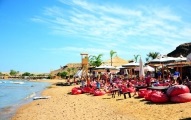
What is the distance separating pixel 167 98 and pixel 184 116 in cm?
313

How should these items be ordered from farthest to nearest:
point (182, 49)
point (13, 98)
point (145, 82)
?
1. point (182, 49)
2. point (13, 98)
3. point (145, 82)

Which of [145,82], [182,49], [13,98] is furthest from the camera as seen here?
[182,49]

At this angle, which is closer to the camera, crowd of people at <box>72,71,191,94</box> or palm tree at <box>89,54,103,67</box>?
crowd of people at <box>72,71,191,94</box>

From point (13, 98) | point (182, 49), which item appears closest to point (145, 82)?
point (13, 98)

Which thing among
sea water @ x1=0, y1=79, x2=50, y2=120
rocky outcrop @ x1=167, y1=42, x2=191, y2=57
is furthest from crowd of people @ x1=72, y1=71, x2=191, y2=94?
rocky outcrop @ x1=167, y1=42, x2=191, y2=57

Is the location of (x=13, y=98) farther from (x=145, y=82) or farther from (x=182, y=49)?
(x=182, y=49)

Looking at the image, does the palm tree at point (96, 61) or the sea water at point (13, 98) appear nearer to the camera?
the sea water at point (13, 98)

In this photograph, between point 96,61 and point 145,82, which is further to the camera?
point 96,61

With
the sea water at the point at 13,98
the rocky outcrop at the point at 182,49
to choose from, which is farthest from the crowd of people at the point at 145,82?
the rocky outcrop at the point at 182,49

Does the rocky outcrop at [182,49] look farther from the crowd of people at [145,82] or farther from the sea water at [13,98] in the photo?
the sea water at [13,98]

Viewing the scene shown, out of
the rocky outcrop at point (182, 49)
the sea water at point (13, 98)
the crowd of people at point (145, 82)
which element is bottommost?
the sea water at point (13, 98)

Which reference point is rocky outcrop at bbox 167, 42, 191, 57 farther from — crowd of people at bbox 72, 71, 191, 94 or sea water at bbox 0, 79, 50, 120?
sea water at bbox 0, 79, 50, 120

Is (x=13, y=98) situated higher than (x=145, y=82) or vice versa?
(x=145, y=82)

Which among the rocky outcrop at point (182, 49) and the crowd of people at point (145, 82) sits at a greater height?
the rocky outcrop at point (182, 49)
